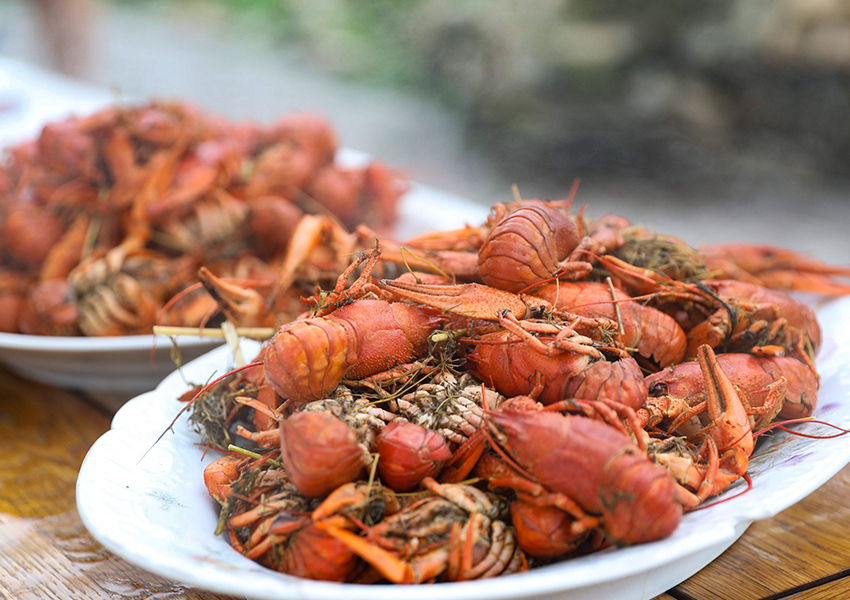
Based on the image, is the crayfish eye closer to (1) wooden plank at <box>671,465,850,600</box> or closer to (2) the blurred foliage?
(1) wooden plank at <box>671,465,850,600</box>

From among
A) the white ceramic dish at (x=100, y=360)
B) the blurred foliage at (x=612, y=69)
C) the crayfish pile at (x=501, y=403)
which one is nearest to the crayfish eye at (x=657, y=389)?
the crayfish pile at (x=501, y=403)

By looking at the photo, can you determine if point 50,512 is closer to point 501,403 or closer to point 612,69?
point 501,403

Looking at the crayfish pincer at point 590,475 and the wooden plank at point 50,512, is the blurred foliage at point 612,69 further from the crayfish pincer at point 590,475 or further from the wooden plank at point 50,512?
the crayfish pincer at point 590,475

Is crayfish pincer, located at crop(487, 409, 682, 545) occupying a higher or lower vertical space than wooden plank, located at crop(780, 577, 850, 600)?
higher

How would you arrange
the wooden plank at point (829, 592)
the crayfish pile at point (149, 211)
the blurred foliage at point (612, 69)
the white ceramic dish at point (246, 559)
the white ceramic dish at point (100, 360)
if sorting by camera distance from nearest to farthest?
the white ceramic dish at point (246, 559) → the wooden plank at point (829, 592) → the white ceramic dish at point (100, 360) → the crayfish pile at point (149, 211) → the blurred foliage at point (612, 69)

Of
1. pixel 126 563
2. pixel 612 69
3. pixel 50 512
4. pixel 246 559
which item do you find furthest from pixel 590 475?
pixel 612 69

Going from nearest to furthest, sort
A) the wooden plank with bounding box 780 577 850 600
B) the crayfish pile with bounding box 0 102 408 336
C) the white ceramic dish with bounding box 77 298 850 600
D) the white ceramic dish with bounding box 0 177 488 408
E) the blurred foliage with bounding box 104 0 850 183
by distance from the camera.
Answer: the white ceramic dish with bounding box 77 298 850 600 → the wooden plank with bounding box 780 577 850 600 → the white ceramic dish with bounding box 0 177 488 408 → the crayfish pile with bounding box 0 102 408 336 → the blurred foliage with bounding box 104 0 850 183

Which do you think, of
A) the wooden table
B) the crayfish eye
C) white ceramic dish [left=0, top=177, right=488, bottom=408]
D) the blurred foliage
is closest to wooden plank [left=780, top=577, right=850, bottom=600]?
the wooden table
